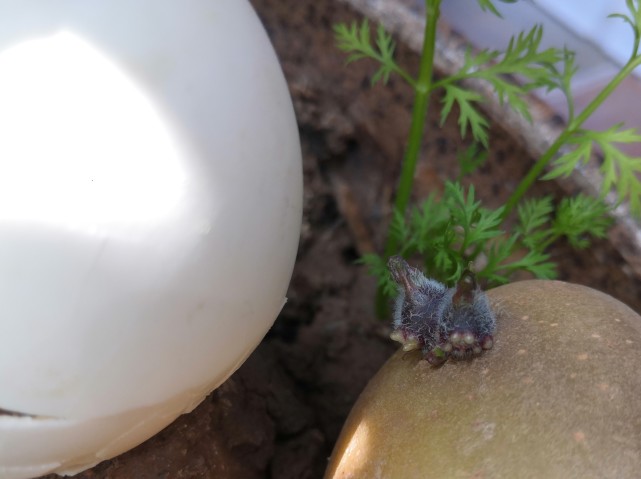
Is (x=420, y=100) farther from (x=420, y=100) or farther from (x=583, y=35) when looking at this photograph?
(x=583, y=35)

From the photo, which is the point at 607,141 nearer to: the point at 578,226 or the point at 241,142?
the point at 578,226

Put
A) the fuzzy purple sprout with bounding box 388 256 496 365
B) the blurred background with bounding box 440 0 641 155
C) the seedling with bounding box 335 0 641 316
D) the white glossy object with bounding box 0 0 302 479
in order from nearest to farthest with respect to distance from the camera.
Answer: the white glossy object with bounding box 0 0 302 479, the fuzzy purple sprout with bounding box 388 256 496 365, the seedling with bounding box 335 0 641 316, the blurred background with bounding box 440 0 641 155

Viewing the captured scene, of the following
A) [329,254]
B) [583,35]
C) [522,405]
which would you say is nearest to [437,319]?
[522,405]

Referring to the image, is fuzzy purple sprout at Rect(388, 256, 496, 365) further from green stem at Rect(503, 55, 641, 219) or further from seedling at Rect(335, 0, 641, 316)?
green stem at Rect(503, 55, 641, 219)

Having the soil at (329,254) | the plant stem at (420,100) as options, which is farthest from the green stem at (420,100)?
the soil at (329,254)

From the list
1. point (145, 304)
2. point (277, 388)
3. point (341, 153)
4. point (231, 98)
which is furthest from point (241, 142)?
point (341, 153)

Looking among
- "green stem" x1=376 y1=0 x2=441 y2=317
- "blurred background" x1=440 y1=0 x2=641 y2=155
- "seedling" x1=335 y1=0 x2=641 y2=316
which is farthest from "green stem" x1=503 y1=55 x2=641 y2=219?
"blurred background" x1=440 y1=0 x2=641 y2=155

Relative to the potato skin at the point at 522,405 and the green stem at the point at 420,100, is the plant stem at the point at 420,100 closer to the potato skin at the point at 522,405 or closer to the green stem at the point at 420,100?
the green stem at the point at 420,100
